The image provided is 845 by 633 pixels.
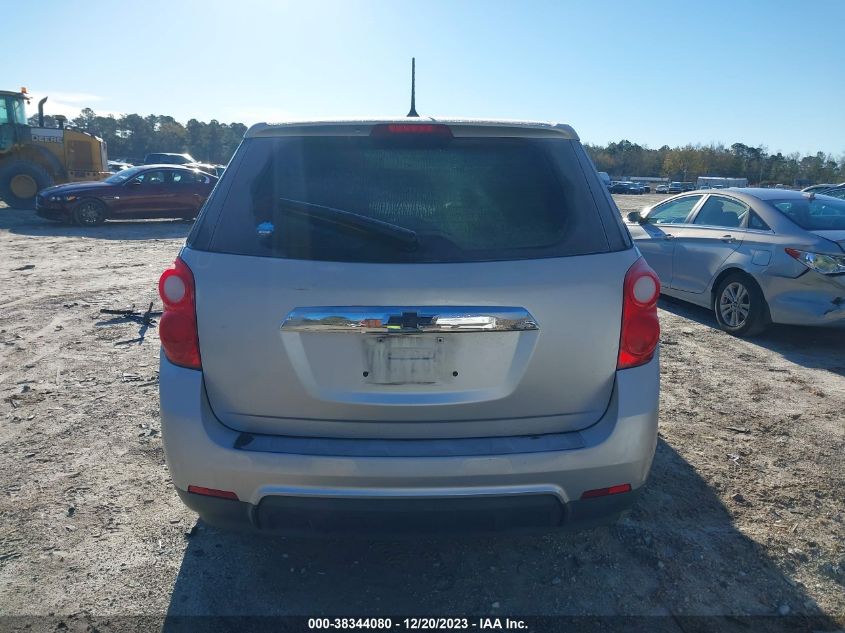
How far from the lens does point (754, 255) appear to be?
6.34 metres

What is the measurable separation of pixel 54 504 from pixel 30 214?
19.3m

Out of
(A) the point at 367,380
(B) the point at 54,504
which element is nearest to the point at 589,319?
(A) the point at 367,380

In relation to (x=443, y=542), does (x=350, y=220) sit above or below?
above

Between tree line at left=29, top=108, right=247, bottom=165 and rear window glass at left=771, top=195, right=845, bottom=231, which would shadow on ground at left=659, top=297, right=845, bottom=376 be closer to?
rear window glass at left=771, top=195, right=845, bottom=231

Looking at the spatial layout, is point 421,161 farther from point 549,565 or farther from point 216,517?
point 549,565

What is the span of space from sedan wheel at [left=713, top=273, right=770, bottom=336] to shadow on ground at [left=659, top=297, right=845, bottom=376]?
176 mm

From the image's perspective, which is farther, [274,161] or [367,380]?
[274,161]

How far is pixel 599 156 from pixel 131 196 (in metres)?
107

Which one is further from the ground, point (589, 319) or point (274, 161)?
point (274, 161)

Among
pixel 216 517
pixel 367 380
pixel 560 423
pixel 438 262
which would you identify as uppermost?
pixel 438 262

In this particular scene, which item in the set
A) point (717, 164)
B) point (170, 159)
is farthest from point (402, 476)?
point (717, 164)

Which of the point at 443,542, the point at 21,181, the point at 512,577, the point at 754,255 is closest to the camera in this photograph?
the point at 512,577

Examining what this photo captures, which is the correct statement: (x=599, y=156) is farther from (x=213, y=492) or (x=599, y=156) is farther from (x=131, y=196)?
(x=213, y=492)

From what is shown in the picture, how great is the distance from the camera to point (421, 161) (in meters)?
2.36
